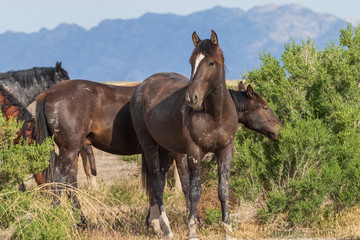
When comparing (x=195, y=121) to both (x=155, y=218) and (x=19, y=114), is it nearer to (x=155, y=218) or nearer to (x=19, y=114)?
(x=155, y=218)

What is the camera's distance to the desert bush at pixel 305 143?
623 centimetres

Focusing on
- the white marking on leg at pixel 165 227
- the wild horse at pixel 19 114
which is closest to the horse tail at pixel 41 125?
the wild horse at pixel 19 114

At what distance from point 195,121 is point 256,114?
1.47 meters

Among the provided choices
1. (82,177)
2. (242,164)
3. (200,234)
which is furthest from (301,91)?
(82,177)

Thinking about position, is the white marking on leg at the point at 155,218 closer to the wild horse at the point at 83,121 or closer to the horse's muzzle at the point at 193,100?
the wild horse at the point at 83,121

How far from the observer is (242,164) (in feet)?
22.1

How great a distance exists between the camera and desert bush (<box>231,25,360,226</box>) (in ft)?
20.4

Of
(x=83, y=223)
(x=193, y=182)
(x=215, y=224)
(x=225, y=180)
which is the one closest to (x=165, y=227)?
(x=215, y=224)

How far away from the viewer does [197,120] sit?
17.5ft

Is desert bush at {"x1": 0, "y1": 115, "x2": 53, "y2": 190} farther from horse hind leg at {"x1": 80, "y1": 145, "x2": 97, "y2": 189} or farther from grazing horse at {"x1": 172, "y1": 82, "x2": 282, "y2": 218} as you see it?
horse hind leg at {"x1": 80, "y1": 145, "x2": 97, "y2": 189}

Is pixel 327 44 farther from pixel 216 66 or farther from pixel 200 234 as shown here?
pixel 200 234

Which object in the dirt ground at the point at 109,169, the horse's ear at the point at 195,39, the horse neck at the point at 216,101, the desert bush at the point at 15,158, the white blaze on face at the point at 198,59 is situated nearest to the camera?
the white blaze on face at the point at 198,59

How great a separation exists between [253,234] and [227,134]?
4.72 ft

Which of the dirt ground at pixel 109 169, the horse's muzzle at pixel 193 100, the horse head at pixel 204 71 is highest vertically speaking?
the horse head at pixel 204 71
